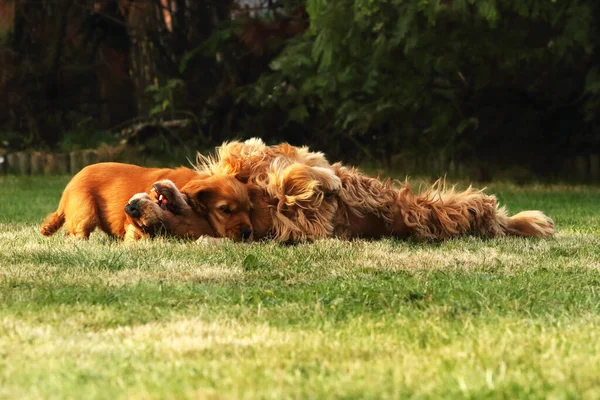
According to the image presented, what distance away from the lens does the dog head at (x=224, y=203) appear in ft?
17.7

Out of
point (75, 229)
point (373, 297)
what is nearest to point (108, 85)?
point (75, 229)

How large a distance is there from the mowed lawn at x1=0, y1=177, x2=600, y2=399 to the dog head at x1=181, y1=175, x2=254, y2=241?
0.20 m

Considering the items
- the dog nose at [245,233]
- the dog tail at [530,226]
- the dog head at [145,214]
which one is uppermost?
the dog head at [145,214]

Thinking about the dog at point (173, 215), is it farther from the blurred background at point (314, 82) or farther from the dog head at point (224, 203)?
the blurred background at point (314, 82)

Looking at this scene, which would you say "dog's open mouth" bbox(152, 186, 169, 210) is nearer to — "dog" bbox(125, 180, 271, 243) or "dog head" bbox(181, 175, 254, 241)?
"dog" bbox(125, 180, 271, 243)

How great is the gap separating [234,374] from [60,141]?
14088mm

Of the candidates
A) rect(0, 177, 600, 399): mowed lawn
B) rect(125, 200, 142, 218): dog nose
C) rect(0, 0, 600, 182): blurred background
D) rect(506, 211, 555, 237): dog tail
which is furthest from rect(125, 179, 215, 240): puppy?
rect(0, 0, 600, 182): blurred background

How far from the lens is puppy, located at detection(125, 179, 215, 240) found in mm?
5359

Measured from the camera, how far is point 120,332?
3.32 m

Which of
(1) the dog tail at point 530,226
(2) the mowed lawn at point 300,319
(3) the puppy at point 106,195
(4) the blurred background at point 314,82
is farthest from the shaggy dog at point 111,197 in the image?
(4) the blurred background at point 314,82

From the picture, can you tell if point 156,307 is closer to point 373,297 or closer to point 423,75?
point 373,297

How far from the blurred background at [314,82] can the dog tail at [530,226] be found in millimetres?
3686

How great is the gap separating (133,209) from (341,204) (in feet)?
3.79

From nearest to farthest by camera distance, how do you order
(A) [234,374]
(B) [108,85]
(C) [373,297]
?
(A) [234,374]
(C) [373,297]
(B) [108,85]
